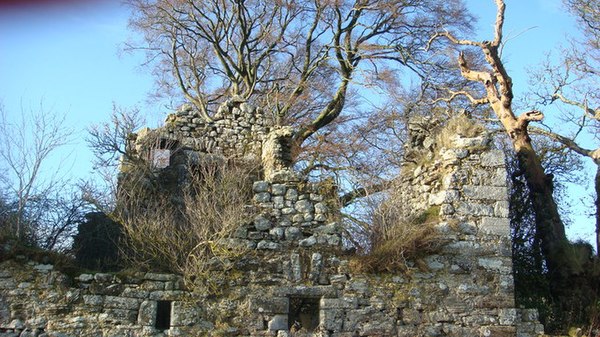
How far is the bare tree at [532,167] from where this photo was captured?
36.1 feet

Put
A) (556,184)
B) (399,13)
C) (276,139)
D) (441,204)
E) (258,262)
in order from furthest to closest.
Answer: (399,13)
(556,184)
(276,139)
(441,204)
(258,262)

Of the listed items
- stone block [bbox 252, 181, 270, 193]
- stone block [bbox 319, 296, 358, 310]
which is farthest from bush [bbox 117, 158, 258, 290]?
stone block [bbox 319, 296, 358, 310]

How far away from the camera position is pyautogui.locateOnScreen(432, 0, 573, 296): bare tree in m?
11.0

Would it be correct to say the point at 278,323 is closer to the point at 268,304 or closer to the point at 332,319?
the point at 268,304

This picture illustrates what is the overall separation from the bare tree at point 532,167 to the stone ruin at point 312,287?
253 centimetres

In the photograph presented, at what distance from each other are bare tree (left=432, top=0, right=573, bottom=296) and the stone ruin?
8.30 ft

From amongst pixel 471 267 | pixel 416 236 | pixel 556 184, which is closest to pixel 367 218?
pixel 416 236

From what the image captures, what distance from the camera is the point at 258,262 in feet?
27.3

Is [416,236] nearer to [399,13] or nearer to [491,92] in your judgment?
[491,92]

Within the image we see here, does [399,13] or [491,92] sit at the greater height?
[399,13]

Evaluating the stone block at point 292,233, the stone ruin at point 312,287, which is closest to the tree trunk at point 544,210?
the stone ruin at point 312,287

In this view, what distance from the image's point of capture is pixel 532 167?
468 inches

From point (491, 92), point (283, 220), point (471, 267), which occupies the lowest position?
point (471, 267)

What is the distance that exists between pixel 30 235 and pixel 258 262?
3096mm
